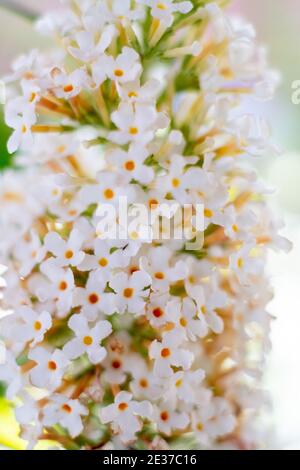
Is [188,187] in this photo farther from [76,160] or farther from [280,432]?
[280,432]

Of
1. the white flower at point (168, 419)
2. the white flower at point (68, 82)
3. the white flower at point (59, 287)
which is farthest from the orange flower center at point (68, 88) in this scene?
the white flower at point (168, 419)

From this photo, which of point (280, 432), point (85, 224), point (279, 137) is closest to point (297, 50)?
point (279, 137)

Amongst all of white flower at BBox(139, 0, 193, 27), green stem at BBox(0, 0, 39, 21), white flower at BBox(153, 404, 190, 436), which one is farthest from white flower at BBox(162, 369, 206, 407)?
green stem at BBox(0, 0, 39, 21)

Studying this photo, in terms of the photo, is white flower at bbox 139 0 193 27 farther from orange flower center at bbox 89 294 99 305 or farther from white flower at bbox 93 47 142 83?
orange flower center at bbox 89 294 99 305

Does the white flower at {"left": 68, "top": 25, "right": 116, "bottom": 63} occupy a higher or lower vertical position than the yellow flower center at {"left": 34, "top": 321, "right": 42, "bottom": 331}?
higher

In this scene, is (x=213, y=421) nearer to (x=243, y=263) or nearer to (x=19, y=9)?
(x=243, y=263)

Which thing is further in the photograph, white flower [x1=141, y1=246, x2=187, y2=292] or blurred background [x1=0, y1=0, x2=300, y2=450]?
blurred background [x1=0, y1=0, x2=300, y2=450]
